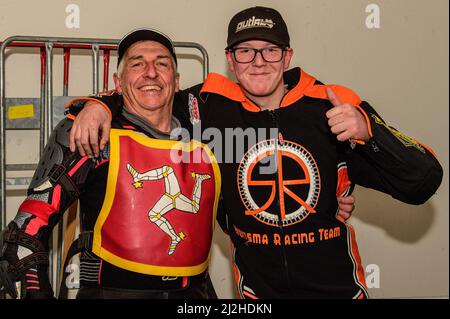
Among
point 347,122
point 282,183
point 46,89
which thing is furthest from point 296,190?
point 46,89

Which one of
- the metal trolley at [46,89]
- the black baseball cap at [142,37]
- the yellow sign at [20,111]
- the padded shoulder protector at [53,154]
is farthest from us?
the yellow sign at [20,111]

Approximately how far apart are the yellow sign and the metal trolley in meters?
0.02

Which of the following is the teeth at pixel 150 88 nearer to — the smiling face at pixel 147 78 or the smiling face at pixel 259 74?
the smiling face at pixel 147 78

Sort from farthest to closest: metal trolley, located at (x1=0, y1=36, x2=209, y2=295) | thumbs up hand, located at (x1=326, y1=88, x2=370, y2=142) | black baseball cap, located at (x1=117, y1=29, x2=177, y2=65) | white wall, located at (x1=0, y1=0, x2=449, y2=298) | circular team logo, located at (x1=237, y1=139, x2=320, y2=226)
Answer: white wall, located at (x1=0, y1=0, x2=449, y2=298) < metal trolley, located at (x1=0, y1=36, x2=209, y2=295) < black baseball cap, located at (x1=117, y1=29, x2=177, y2=65) < circular team logo, located at (x1=237, y1=139, x2=320, y2=226) < thumbs up hand, located at (x1=326, y1=88, x2=370, y2=142)

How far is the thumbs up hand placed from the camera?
176 centimetres

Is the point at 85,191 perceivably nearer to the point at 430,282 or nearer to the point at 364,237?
the point at 364,237

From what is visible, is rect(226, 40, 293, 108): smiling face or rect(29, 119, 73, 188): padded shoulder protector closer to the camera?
rect(29, 119, 73, 188): padded shoulder protector

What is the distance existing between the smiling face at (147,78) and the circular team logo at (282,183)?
0.42 metres

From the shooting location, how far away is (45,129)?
2838 millimetres

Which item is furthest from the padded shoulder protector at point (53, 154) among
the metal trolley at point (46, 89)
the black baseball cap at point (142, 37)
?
the metal trolley at point (46, 89)

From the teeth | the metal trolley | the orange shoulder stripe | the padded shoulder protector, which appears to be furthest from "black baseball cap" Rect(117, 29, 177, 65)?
the metal trolley

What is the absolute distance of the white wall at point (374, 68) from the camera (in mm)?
3070

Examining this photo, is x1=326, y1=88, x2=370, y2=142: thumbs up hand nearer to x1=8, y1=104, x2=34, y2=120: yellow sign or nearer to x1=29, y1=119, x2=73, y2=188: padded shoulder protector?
x1=29, y1=119, x2=73, y2=188: padded shoulder protector

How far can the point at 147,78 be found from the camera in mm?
2045
